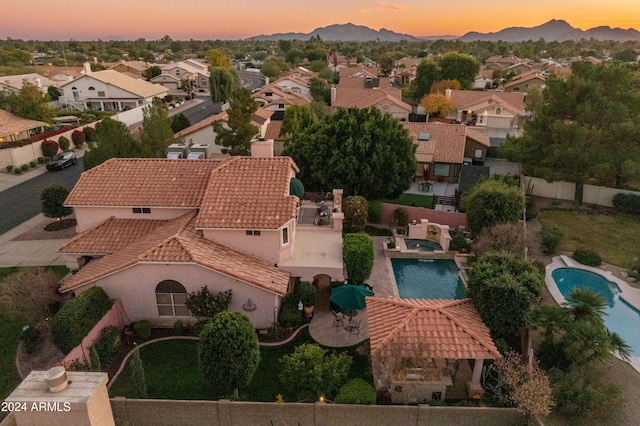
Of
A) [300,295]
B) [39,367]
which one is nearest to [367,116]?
[300,295]

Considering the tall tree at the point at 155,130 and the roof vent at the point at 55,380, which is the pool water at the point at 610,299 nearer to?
the roof vent at the point at 55,380

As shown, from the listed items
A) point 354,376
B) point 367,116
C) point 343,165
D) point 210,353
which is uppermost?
point 367,116

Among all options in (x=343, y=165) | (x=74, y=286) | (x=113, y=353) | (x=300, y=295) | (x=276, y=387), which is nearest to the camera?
(x=276, y=387)

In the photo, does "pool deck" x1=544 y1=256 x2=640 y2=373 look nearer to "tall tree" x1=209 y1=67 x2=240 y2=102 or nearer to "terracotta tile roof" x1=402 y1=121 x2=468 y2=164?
"terracotta tile roof" x1=402 y1=121 x2=468 y2=164

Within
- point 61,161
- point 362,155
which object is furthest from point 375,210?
point 61,161

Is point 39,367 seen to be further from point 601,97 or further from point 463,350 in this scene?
point 601,97

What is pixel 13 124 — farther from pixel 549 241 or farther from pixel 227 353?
pixel 549 241
